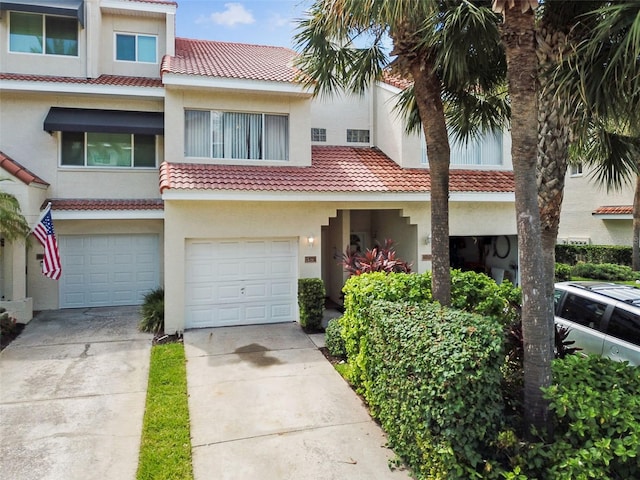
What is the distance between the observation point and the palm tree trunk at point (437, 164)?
275 inches

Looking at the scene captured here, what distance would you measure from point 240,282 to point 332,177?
4302 mm

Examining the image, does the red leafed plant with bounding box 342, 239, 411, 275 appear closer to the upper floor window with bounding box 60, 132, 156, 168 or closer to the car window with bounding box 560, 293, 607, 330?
the car window with bounding box 560, 293, 607, 330

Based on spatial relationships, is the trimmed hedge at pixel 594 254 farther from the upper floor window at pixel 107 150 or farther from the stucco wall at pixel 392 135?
the upper floor window at pixel 107 150

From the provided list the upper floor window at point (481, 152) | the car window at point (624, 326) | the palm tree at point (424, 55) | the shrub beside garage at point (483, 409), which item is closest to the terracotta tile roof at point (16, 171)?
the palm tree at point (424, 55)

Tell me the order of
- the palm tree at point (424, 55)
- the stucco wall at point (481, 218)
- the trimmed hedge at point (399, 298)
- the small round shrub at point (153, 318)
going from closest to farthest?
the palm tree at point (424, 55)
the trimmed hedge at point (399, 298)
the small round shrub at point (153, 318)
the stucco wall at point (481, 218)

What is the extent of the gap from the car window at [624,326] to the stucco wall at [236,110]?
9.11 meters

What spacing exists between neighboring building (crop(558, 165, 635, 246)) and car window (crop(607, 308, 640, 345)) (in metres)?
14.1

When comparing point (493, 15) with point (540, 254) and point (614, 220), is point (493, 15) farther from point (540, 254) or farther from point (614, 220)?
point (614, 220)

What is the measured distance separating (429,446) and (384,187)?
8474 mm

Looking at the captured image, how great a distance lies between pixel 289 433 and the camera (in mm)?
6090

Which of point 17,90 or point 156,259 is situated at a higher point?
point 17,90

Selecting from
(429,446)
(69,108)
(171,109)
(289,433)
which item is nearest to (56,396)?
(289,433)

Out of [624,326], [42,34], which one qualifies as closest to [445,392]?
[624,326]

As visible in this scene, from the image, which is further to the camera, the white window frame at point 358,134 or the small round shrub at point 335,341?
the white window frame at point 358,134
